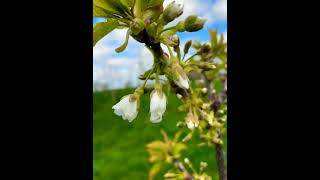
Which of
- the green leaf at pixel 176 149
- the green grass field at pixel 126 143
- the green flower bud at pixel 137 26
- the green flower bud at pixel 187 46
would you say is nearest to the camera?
the green flower bud at pixel 137 26

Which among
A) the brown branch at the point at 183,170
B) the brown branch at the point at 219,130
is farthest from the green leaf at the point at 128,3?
the brown branch at the point at 183,170

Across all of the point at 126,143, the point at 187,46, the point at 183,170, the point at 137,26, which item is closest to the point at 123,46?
the point at 137,26

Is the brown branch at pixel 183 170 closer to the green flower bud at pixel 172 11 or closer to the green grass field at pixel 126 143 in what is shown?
the green flower bud at pixel 172 11

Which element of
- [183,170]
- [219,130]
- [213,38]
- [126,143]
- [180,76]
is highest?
[213,38]

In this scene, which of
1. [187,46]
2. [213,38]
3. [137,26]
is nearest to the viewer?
[137,26]

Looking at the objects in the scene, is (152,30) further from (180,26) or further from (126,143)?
(126,143)

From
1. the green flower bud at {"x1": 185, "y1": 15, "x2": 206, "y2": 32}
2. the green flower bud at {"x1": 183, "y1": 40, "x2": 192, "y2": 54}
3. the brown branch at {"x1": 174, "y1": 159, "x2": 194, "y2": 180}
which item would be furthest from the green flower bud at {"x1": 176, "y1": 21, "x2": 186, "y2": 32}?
the brown branch at {"x1": 174, "y1": 159, "x2": 194, "y2": 180}
